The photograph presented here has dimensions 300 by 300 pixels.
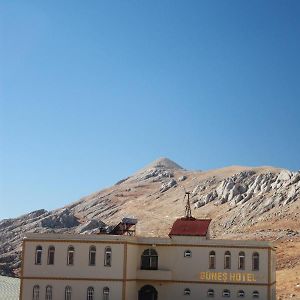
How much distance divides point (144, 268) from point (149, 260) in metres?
0.92

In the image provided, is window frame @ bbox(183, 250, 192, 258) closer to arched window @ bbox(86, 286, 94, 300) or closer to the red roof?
the red roof

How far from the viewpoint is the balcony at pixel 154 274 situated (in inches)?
2239

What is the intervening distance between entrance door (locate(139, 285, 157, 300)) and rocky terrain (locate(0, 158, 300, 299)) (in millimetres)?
26668

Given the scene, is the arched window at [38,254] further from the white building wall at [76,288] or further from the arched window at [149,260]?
the arched window at [149,260]

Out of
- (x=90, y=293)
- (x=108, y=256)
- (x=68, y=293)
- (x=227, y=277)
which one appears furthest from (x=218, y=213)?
(x=68, y=293)

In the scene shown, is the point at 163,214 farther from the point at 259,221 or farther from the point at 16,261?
the point at 16,261

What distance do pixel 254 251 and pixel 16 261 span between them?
76.0m

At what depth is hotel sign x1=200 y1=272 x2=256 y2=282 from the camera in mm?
56375

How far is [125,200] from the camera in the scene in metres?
197

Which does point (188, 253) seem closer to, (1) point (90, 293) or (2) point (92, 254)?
(2) point (92, 254)

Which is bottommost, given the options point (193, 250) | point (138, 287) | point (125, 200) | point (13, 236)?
point (138, 287)

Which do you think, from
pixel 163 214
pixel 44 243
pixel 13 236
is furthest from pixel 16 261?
pixel 44 243

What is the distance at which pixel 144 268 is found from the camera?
58.1m

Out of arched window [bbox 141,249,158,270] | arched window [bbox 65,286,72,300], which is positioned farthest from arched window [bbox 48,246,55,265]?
arched window [bbox 141,249,158,270]
